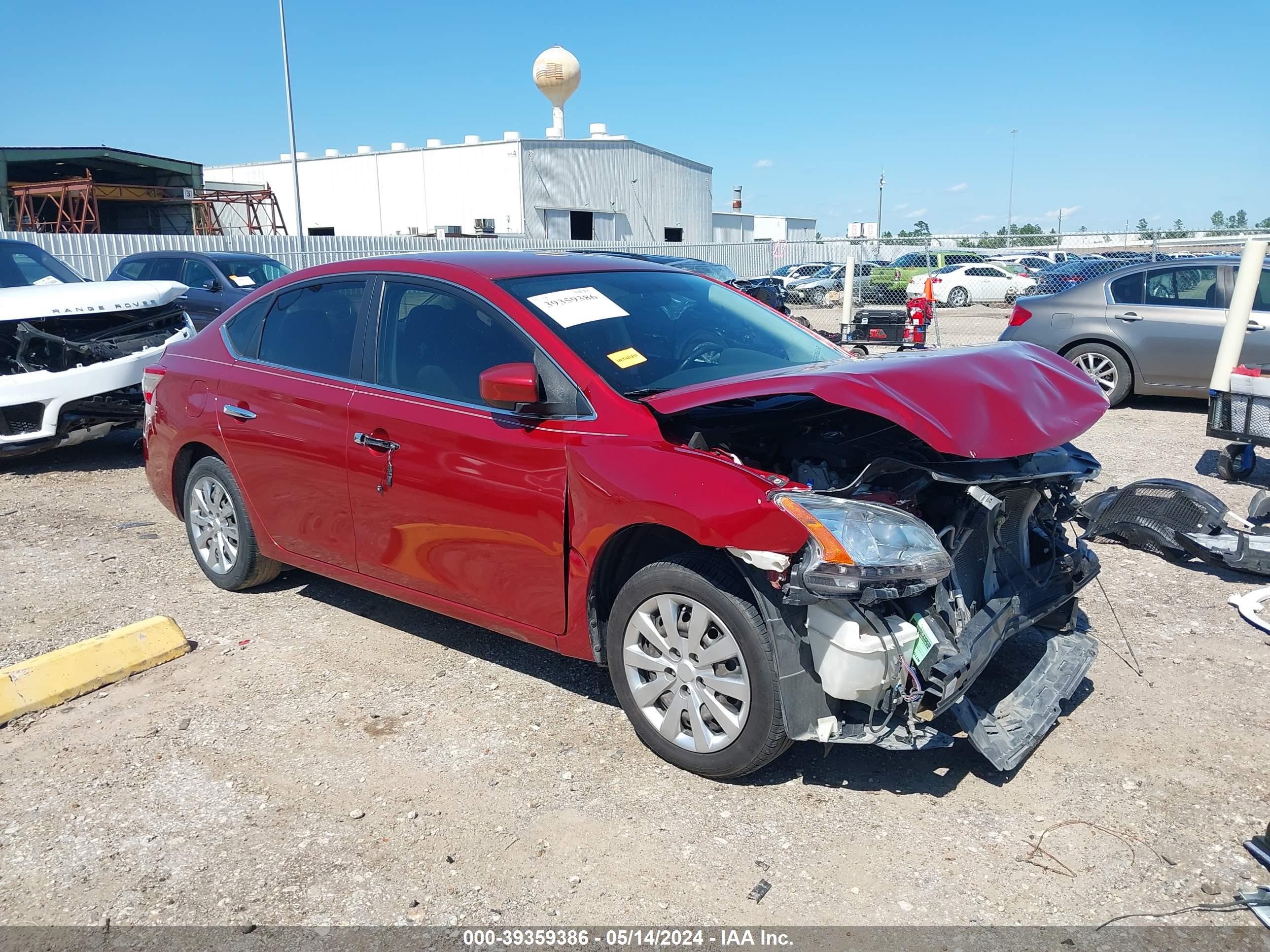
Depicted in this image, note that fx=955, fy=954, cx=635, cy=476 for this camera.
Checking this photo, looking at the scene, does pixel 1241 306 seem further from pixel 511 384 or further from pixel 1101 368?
pixel 511 384

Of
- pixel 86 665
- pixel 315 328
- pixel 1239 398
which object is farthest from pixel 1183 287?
pixel 86 665

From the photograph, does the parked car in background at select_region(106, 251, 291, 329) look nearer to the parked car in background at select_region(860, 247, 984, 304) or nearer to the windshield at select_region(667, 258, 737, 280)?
the windshield at select_region(667, 258, 737, 280)

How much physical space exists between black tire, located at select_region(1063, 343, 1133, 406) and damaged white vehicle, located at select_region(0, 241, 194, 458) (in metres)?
9.13

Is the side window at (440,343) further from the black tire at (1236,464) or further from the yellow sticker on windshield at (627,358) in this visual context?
the black tire at (1236,464)

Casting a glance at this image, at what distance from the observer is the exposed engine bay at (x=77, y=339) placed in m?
7.73

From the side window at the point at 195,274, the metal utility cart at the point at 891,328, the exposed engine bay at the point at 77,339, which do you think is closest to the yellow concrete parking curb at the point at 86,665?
the exposed engine bay at the point at 77,339

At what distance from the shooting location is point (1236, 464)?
733 centimetres

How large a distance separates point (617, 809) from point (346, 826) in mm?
900

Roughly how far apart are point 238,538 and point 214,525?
0.83 ft

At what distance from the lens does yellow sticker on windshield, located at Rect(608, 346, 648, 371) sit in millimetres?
3713

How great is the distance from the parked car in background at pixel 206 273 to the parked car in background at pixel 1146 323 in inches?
393

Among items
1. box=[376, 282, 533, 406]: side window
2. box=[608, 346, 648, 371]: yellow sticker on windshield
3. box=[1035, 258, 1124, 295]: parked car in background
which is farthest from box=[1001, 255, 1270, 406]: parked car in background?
box=[376, 282, 533, 406]: side window

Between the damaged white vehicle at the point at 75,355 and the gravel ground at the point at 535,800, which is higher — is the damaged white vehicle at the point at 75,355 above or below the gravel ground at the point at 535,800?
above

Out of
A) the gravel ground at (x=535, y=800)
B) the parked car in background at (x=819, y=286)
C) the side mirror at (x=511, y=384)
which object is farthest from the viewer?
the parked car in background at (x=819, y=286)
